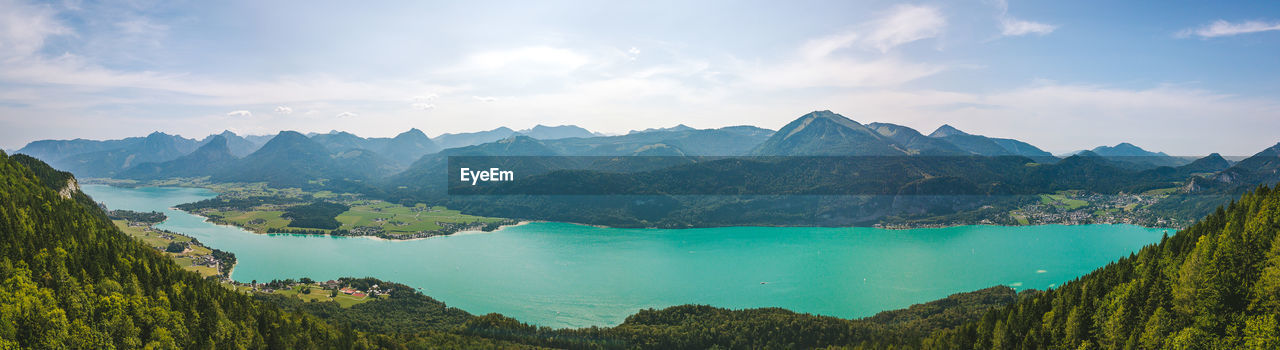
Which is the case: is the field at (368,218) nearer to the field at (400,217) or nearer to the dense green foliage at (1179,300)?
the field at (400,217)

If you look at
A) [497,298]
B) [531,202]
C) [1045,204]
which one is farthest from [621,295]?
[1045,204]

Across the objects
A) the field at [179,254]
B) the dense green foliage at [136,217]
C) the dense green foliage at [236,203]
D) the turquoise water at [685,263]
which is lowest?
the turquoise water at [685,263]

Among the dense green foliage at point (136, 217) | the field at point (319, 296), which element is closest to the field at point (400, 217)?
the dense green foliage at point (136, 217)

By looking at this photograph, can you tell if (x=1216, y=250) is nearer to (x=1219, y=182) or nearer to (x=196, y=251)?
(x=196, y=251)

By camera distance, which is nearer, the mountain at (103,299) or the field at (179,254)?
the mountain at (103,299)

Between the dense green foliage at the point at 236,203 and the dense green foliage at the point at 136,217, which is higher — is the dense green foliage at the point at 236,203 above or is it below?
above

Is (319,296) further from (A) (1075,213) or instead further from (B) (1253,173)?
(B) (1253,173)
